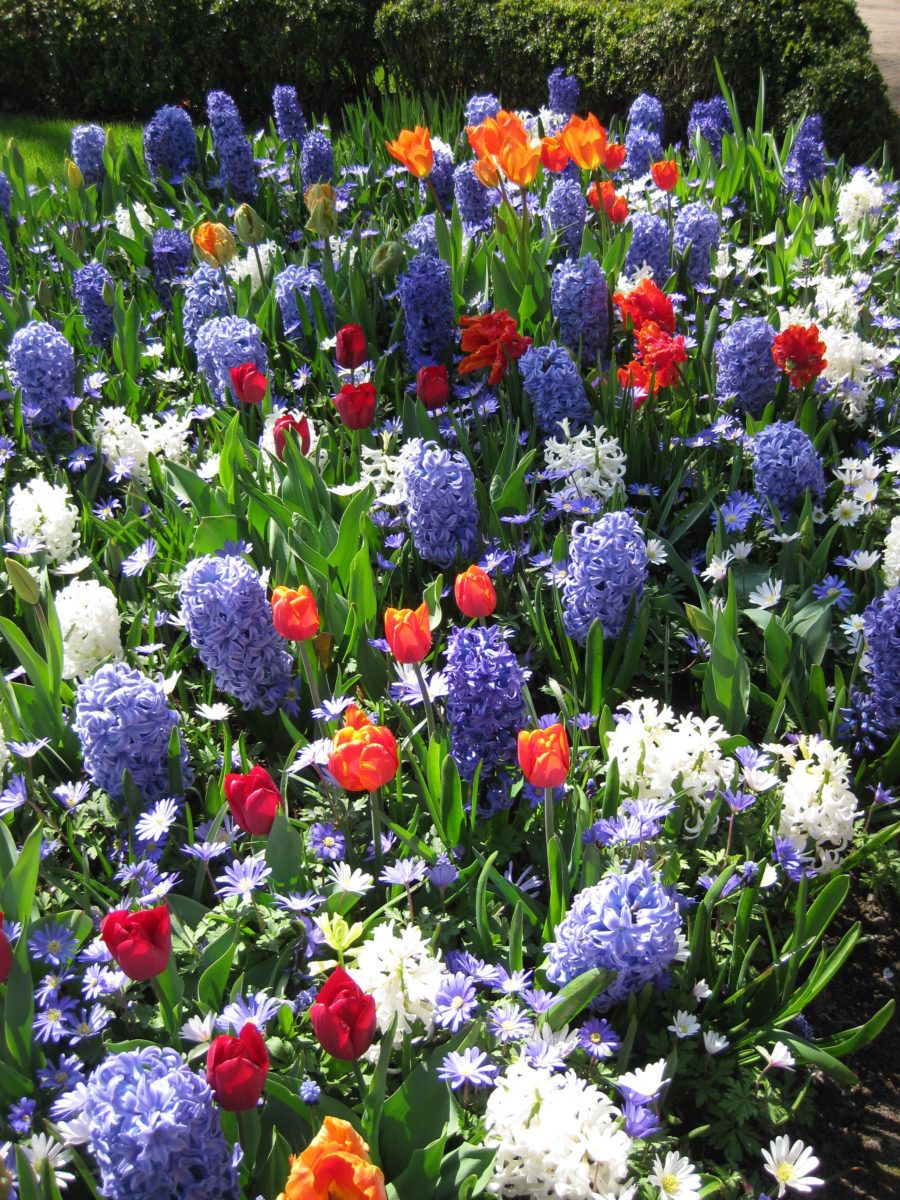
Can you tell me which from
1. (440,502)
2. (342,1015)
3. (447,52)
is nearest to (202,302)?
(440,502)

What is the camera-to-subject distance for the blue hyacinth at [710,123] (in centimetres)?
498

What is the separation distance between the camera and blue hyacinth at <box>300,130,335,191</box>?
14.6ft

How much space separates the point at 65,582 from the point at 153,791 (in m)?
0.86

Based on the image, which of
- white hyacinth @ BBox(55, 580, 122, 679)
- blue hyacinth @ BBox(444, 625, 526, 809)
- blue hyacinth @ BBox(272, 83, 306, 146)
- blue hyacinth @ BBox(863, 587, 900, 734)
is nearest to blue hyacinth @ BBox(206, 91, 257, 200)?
blue hyacinth @ BBox(272, 83, 306, 146)

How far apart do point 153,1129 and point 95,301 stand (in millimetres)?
2906

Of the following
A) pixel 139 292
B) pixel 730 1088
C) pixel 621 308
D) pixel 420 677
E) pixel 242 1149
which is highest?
pixel 139 292

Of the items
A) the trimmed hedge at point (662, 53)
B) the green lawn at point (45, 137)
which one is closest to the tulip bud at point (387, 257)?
the trimmed hedge at point (662, 53)

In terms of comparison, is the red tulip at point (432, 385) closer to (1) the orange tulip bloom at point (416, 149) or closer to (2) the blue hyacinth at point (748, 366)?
(2) the blue hyacinth at point (748, 366)

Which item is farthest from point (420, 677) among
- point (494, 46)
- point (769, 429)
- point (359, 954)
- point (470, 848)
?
point (494, 46)

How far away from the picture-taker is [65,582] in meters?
2.63

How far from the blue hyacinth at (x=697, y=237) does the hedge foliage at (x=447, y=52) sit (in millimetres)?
2539

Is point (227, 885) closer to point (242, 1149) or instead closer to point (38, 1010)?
point (38, 1010)

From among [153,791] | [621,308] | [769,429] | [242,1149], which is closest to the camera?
[242,1149]

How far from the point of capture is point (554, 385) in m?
2.75
